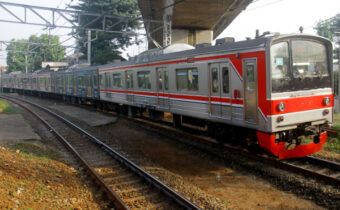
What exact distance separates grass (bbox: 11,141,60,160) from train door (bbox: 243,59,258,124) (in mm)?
5547

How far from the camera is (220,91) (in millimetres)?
8352

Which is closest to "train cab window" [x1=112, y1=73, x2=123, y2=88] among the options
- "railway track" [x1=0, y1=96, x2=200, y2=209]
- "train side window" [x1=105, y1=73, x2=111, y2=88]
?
"train side window" [x1=105, y1=73, x2=111, y2=88]

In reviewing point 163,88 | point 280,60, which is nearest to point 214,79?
point 280,60

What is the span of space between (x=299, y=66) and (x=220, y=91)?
2.17 meters

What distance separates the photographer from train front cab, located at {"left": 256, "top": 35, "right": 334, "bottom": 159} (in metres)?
6.70

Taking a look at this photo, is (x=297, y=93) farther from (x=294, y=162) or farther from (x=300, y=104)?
(x=294, y=162)

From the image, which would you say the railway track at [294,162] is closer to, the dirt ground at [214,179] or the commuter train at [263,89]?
the commuter train at [263,89]

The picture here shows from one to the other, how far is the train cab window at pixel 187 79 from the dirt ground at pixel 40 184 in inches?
174

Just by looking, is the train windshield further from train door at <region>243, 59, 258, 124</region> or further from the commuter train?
train door at <region>243, 59, 258, 124</region>

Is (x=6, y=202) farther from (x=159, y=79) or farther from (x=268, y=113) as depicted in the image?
(x=159, y=79)

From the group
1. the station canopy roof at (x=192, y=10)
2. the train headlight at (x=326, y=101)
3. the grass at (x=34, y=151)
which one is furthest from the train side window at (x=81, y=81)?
the train headlight at (x=326, y=101)

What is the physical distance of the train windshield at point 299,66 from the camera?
22.2ft

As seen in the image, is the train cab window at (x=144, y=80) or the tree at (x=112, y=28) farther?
the tree at (x=112, y=28)

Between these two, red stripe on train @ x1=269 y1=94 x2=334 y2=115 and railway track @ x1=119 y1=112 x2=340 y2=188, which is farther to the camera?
red stripe on train @ x1=269 y1=94 x2=334 y2=115
